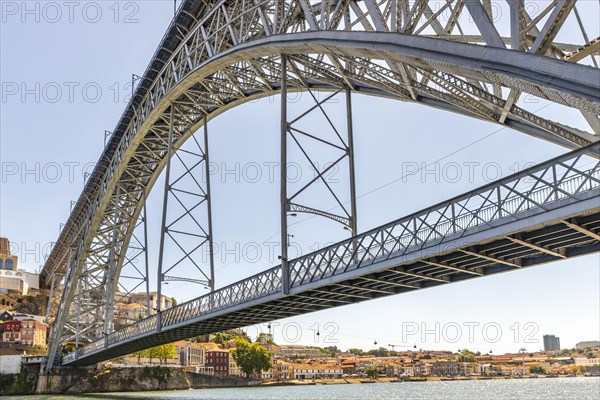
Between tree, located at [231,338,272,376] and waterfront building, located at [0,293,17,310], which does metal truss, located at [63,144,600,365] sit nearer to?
tree, located at [231,338,272,376]

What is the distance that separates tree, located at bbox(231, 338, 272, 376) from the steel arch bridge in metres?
52.0

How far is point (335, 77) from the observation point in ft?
84.7

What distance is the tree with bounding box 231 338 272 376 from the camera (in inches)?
4094

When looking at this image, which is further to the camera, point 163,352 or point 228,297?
point 163,352

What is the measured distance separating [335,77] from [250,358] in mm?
84276

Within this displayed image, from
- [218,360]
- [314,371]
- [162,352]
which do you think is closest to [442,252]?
[162,352]

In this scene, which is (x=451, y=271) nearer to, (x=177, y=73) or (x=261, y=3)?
(x=261, y=3)

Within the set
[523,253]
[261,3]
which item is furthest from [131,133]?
[523,253]

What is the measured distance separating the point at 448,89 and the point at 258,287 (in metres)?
9.91

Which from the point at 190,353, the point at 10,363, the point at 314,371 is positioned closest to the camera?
the point at 10,363

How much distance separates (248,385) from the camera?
338ft

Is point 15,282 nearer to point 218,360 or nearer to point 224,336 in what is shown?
point 218,360

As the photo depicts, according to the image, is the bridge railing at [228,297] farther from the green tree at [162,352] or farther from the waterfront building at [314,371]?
the waterfront building at [314,371]

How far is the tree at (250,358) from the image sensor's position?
104000 millimetres
